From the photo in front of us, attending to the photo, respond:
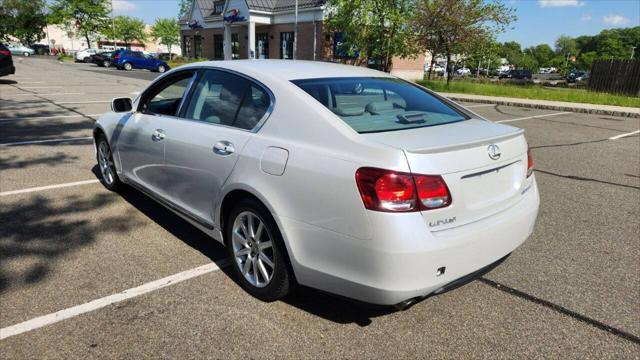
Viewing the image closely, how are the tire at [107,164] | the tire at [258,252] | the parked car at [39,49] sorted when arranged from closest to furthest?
1. the tire at [258,252]
2. the tire at [107,164]
3. the parked car at [39,49]

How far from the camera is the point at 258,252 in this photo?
2.98 meters

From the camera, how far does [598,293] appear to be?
3254 millimetres

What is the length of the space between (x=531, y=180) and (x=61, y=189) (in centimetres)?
501

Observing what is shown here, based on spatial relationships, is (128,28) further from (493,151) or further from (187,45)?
(493,151)

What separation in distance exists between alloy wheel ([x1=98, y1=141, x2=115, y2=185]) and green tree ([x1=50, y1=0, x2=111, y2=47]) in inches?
2556

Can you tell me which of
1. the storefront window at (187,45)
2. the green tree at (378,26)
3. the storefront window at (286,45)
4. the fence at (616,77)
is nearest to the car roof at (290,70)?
the green tree at (378,26)

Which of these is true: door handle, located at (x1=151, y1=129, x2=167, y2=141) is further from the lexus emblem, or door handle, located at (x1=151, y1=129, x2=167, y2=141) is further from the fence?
the fence

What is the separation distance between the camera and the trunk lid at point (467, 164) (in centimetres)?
236

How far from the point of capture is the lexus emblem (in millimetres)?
2635

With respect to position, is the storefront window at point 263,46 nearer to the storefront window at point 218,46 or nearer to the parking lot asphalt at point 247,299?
the storefront window at point 218,46

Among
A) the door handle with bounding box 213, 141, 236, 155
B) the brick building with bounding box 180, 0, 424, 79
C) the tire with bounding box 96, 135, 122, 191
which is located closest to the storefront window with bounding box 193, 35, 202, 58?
the brick building with bounding box 180, 0, 424, 79

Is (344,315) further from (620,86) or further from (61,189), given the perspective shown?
(620,86)

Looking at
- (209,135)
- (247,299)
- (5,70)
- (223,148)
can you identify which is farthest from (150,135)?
(5,70)

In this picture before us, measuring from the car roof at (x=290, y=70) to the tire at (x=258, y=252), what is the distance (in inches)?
36.8
